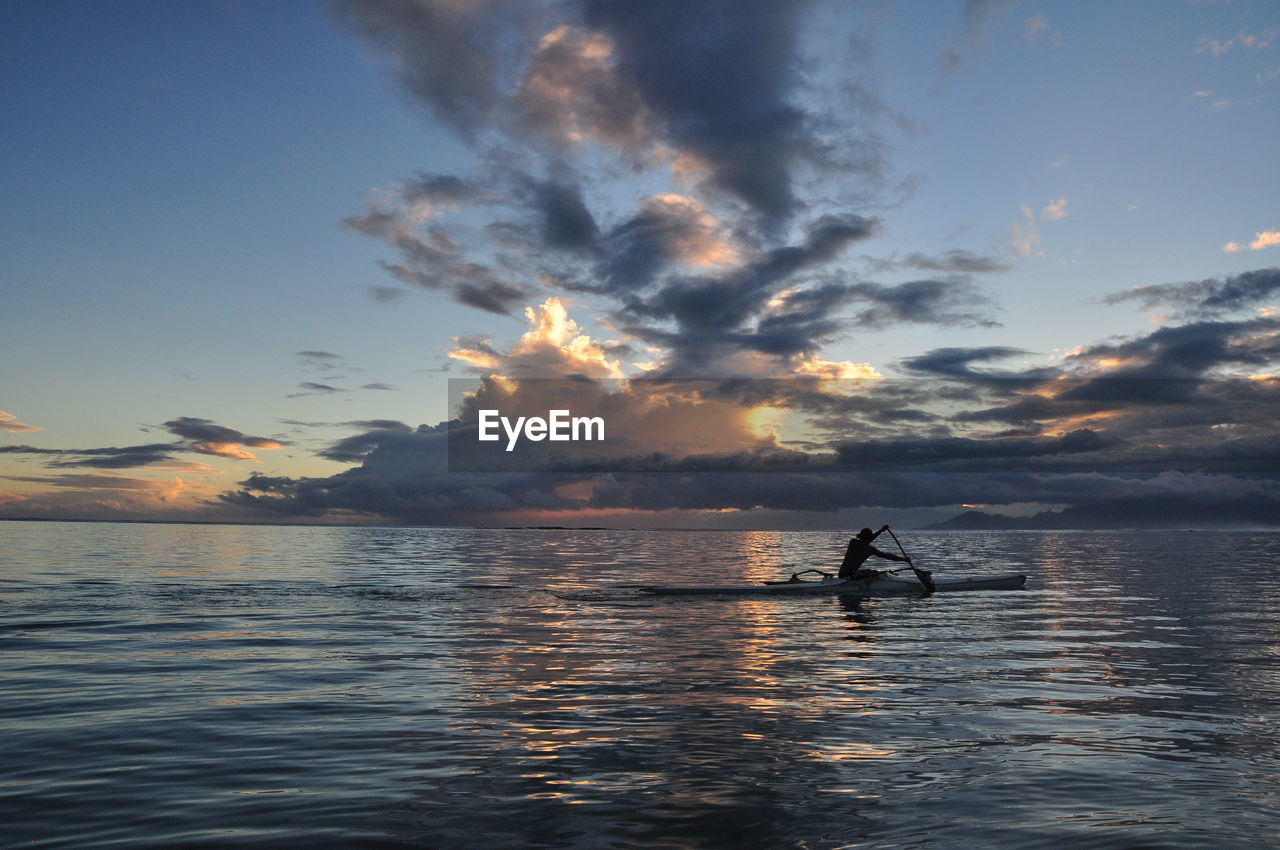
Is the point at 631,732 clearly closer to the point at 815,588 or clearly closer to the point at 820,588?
the point at 815,588

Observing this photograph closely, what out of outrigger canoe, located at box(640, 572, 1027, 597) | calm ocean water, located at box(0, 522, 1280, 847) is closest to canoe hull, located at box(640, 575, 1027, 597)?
outrigger canoe, located at box(640, 572, 1027, 597)

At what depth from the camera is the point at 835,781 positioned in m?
9.09

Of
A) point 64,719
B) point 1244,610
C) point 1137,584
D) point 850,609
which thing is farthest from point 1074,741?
point 1137,584

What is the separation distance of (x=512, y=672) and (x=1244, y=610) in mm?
28836

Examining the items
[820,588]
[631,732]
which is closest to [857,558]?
[820,588]

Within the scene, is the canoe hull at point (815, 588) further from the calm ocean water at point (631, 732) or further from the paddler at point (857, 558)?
the calm ocean water at point (631, 732)

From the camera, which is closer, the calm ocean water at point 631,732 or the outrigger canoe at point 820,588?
the calm ocean water at point 631,732

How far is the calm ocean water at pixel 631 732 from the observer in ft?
25.5

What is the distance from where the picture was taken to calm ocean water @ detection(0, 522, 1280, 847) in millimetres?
7766

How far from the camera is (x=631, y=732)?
37.0ft

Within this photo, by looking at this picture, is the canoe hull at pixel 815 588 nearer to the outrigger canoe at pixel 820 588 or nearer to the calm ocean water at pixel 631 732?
the outrigger canoe at pixel 820 588

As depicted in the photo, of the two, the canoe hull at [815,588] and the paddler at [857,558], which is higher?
the paddler at [857,558]

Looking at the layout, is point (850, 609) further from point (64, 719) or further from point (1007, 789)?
point (64, 719)

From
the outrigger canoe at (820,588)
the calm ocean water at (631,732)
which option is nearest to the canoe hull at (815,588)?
the outrigger canoe at (820,588)
